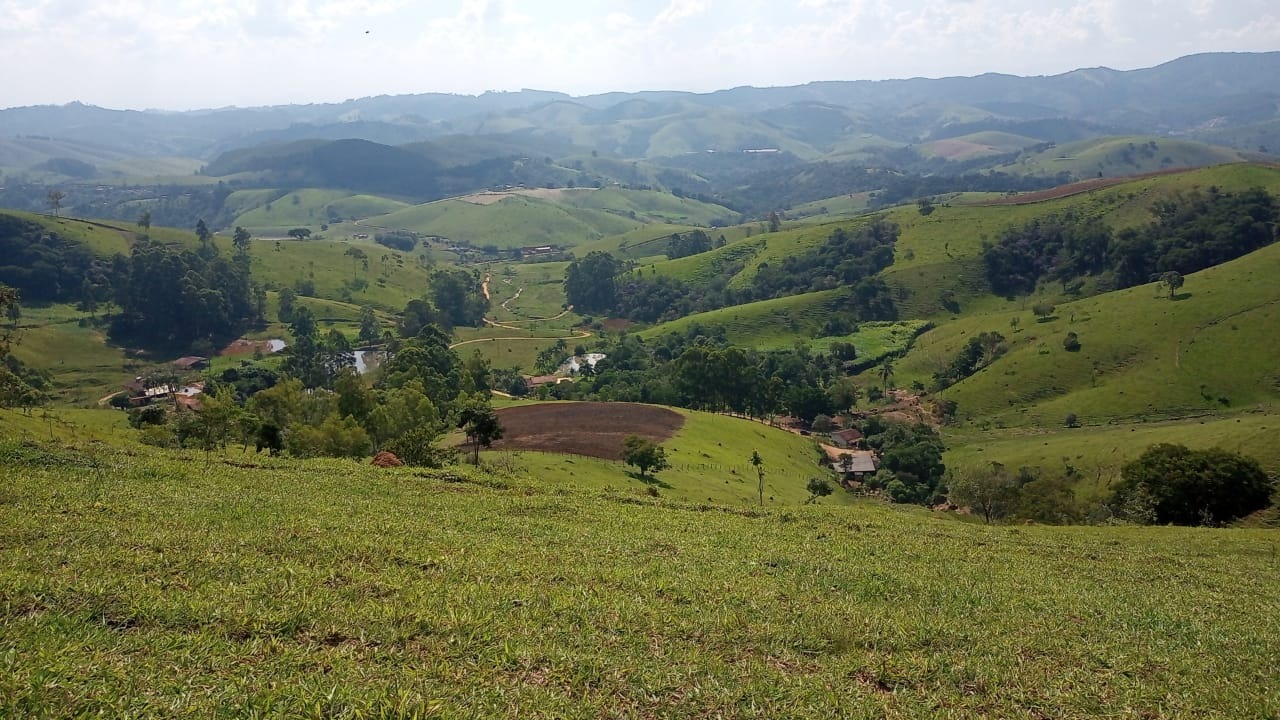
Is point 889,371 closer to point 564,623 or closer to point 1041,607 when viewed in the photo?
point 1041,607

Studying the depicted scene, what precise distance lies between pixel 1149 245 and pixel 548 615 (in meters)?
199

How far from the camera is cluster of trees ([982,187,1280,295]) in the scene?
16450 centimetres

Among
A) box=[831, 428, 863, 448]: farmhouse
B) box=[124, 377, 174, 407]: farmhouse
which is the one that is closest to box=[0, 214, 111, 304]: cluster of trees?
box=[124, 377, 174, 407]: farmhouse

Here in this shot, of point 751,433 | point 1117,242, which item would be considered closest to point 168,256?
point 751,433

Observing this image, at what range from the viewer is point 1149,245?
560 ft

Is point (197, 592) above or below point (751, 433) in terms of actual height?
above

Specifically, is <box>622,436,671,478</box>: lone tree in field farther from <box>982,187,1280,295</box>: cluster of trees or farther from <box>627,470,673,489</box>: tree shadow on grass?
<box>982,187,1280,295</box>: cluster of trees

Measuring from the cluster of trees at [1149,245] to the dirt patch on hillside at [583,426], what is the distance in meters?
133

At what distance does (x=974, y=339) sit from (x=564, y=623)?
141049 millimetres

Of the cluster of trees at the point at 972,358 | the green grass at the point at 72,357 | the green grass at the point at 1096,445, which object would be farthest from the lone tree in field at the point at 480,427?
the green grass at the point at 72,357

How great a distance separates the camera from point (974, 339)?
464 ft

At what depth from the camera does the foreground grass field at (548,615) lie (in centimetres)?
1355

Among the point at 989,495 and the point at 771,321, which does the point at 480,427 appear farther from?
the point at 771,321

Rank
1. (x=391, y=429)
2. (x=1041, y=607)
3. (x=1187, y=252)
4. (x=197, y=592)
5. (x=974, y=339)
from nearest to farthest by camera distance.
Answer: (x=197, y=592)
(x=1041, y=607)
(x=391, y=429)
(x=974, y=339)
(x=1187, y=252)
